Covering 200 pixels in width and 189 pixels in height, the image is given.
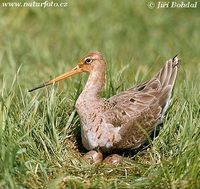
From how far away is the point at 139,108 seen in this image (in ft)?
22.7

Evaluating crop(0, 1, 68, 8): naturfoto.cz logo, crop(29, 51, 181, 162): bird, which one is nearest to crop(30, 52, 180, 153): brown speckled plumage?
crop(29, 51, 181, 162): bird

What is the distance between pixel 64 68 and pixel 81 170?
264 cm

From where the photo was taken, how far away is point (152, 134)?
7055 mm

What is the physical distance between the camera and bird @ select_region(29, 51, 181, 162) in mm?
6750

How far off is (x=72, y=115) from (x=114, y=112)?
42cm

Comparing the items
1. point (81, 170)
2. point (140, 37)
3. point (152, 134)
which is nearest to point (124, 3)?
point (140, 37)

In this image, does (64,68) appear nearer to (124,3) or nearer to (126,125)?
(126,125)

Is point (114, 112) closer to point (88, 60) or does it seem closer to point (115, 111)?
point (115, 111)

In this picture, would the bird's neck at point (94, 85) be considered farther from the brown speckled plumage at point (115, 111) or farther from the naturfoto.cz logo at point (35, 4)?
the naturfoto.cz logo at point (35, 4)

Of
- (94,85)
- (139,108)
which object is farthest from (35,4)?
(139,108)

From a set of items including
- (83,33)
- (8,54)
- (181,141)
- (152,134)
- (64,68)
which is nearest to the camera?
(181,141)

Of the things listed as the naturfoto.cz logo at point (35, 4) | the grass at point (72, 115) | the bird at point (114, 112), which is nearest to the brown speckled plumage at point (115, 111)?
the bird at point (114, 112)

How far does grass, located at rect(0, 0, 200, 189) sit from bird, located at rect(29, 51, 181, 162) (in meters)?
0.14

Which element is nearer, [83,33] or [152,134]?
[152,134]
